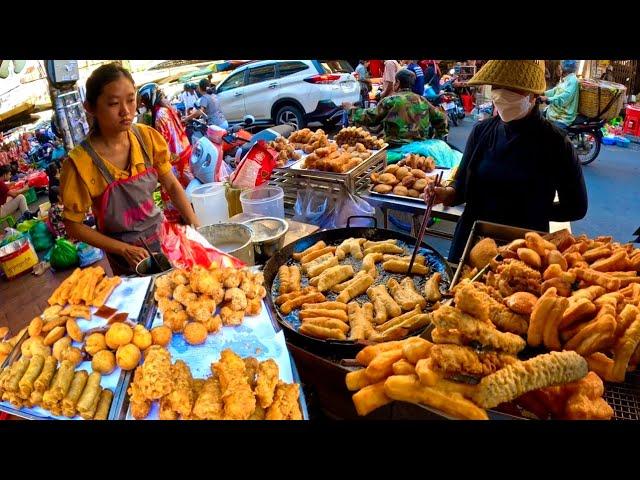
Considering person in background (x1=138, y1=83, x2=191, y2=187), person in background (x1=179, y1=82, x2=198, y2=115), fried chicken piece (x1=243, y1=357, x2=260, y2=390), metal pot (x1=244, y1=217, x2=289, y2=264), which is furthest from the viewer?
person in background (x1=179, y1=82, x2=198, y2=115)

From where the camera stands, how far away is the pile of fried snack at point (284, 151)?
221 inches

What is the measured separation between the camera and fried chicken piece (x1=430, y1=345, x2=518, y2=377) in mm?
1480

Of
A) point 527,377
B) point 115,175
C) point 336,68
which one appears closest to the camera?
point 527,377

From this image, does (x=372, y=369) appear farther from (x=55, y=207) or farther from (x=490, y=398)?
(x=55, y=207)

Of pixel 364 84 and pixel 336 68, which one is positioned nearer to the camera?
pixel 336 68

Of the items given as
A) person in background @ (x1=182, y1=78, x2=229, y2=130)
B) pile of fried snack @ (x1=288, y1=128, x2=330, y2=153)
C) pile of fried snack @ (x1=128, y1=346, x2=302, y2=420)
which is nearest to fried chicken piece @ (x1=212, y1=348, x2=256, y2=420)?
pile of fried snack @ (x1=128, y1=346, x2=302, y2=420)

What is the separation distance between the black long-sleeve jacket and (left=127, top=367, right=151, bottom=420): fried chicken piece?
273 centimetres

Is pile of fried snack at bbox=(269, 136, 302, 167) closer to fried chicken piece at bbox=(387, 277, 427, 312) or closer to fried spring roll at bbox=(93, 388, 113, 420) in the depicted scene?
fried chicken piece at bbox=(387, 277, 427, 312)

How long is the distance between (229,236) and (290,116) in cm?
1077

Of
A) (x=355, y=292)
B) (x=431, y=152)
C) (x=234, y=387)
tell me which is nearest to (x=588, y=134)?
(x=431, y=152)

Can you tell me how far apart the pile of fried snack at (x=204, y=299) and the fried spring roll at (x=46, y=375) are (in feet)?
1.61

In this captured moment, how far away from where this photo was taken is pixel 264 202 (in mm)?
4141

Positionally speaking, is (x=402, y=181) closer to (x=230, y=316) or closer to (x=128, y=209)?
(x=128, y=209)

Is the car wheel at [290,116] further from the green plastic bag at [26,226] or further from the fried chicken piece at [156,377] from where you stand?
the fried chicken piece at [156,377]
